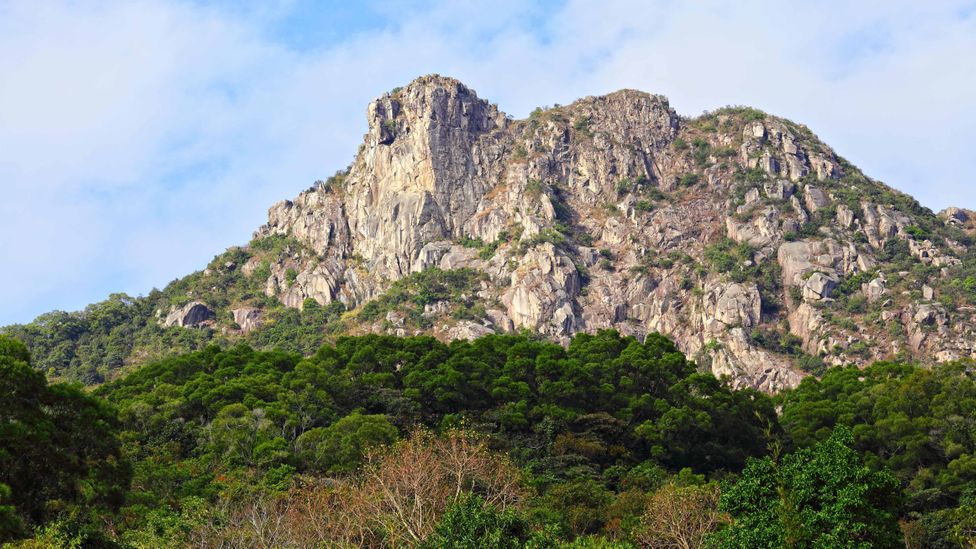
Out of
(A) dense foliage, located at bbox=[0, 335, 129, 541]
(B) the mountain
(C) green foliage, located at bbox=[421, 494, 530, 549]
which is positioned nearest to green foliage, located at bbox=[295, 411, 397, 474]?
(A) dense foliage, located at bbox=[0, 335, 129, 541]

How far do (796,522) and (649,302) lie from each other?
95.2 meters

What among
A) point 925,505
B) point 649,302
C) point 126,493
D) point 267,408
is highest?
point 649,302

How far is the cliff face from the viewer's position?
11612 cm

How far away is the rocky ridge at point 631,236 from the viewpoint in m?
116

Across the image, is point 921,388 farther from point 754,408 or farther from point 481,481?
point 481,481

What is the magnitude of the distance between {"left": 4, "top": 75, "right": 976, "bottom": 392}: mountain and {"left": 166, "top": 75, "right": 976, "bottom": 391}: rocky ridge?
265 millimetres

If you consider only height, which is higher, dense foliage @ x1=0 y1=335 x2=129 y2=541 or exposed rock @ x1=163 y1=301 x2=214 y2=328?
exposed rock @ x1=163 y1=301 x2=214 y2=328

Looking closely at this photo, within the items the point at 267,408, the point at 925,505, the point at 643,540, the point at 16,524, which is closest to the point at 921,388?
the point at 925,505

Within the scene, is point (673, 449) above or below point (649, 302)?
below

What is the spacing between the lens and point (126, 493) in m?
43.4

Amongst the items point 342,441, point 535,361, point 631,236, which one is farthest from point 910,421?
point 631,236

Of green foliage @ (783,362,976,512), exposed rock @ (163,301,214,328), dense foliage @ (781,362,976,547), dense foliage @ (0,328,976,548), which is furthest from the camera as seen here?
exposed rock @ (163,301,214,328)

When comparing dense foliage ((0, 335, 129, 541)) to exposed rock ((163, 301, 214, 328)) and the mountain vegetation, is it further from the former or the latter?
exposed rock ((163, 301, 214, 328))

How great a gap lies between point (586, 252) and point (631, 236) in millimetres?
6721
